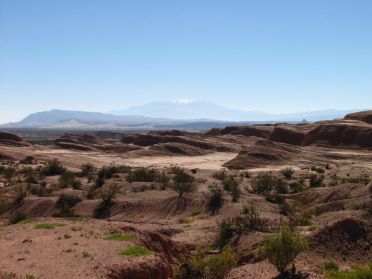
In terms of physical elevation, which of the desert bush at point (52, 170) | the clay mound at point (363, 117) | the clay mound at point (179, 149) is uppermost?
the clay mound at point (363, 117)

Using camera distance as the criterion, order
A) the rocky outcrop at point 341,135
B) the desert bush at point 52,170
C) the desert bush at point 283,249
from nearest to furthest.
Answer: the desert bush at point 283,249
the desert bush at point 52,170
the rocky outcrop at point 341,135

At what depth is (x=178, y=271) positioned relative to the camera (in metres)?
13.8

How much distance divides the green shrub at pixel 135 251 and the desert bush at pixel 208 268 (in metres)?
1.59

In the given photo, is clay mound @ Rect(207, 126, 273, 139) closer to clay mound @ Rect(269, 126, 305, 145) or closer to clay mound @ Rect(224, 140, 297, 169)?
clay mound @ Rect(269, 126, 305, 145)

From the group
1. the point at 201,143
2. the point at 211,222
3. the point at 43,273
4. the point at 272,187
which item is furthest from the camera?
the point at 201,143

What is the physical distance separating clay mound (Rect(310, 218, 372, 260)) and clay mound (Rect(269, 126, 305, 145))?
65817 mm

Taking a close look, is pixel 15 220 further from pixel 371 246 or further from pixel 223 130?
pixel 223 130

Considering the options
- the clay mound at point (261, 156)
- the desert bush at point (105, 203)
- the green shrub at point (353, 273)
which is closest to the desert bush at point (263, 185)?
the desert bush at point (105, 203)

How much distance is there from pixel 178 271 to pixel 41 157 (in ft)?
189

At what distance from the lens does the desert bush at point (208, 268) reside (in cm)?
1304

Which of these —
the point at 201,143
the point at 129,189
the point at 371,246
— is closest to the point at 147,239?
the point at 371,246

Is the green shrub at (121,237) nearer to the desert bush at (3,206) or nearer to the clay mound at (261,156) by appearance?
the desert bush at (3,206)

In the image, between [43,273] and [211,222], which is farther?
[211,222]

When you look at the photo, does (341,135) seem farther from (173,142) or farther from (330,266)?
(330,266)
